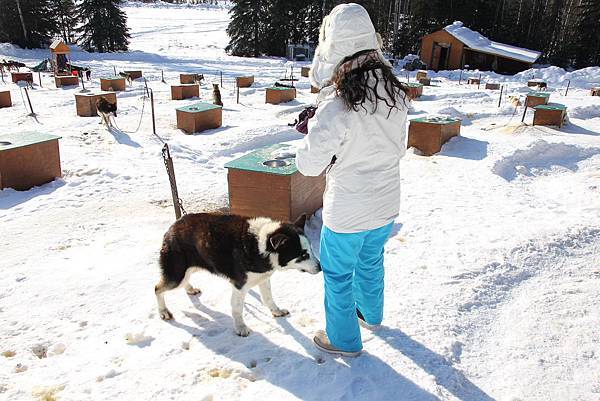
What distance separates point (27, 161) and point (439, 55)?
31083mm

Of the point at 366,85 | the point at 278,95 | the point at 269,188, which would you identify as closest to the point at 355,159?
the point at 366,85

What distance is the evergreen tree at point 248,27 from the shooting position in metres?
38.9

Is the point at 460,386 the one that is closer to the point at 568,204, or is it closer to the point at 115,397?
the point at 115,397

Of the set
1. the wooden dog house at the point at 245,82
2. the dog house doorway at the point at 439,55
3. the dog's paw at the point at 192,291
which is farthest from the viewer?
the dog house doorway at the point at 439,55

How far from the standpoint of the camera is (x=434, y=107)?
14.8 meters

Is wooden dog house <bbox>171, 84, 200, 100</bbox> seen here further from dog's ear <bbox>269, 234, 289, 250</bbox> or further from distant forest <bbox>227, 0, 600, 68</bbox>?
distant forest <bbox>227, 0, 600, 68</bbox>

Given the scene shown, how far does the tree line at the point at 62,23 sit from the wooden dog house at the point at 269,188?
125ft

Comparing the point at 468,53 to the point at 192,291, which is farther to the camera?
the point at 468,53

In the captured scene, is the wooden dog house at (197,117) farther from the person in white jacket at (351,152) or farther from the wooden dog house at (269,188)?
the person in white jacket at (351,152)

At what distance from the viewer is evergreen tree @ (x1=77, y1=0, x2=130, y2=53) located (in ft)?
124

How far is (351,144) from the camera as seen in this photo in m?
2.37

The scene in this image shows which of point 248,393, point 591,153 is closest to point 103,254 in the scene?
point 248,393

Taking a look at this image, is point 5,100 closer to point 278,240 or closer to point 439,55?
point 278,240

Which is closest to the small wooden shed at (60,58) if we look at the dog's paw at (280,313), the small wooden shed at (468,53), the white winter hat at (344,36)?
the small wooden shed at (468,53)
